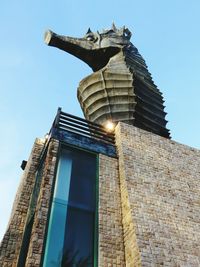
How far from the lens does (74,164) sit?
8820 millimetres

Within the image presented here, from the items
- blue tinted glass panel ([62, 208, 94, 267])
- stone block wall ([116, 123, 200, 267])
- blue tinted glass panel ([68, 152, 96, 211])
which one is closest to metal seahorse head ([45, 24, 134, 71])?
stone block wall ([116, 123, 200, 267])

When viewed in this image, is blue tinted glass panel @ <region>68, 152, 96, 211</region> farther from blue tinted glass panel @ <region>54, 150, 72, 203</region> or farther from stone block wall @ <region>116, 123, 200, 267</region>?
stone block wall @ <region>116, 123, 200, 267</region>

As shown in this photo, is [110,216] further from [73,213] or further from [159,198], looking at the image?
[159,198]

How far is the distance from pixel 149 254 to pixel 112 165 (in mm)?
3003

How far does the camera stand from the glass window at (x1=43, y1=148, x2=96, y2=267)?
6926 millimetres

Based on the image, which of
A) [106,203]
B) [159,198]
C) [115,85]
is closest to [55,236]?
[106,203]

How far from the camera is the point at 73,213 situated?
7.69 meters

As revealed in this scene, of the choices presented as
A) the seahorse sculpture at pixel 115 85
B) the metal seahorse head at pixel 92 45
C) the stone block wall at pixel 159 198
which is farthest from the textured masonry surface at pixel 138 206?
the metal seahorse head at pixel 92 45

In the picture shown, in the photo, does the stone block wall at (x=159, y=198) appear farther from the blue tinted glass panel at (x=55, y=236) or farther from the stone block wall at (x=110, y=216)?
the blue tinted glass panel at (x=55, y=236)

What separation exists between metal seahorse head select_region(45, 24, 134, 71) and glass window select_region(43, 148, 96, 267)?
28.6 feet

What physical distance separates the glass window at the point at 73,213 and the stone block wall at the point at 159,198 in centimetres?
84

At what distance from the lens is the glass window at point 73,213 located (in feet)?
22.7

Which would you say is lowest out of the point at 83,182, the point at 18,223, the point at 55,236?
the point at 55,236

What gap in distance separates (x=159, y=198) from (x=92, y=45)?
10.5 metres
